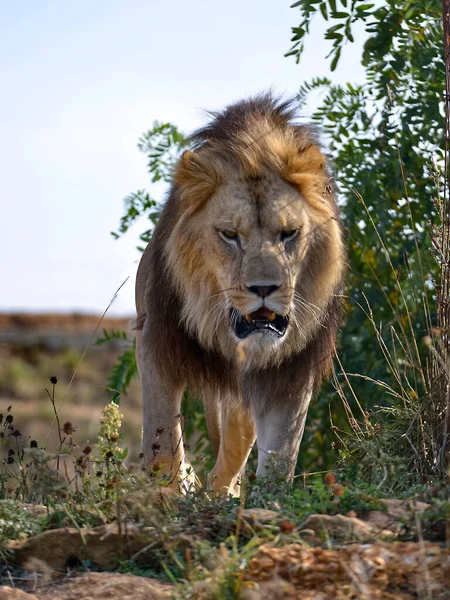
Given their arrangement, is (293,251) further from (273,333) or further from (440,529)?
(440,529)

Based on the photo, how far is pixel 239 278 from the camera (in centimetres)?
439

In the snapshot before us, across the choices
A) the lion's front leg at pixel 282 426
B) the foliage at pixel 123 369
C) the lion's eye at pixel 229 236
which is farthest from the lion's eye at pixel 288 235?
the foliage at pixel 123 369

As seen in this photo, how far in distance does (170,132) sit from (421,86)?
1.80 metres

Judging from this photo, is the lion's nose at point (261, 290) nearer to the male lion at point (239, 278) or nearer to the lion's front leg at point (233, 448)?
the male lion at point (239, 278)

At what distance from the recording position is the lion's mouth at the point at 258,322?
14.5ft

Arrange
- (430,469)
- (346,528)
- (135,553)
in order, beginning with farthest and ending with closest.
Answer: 1. (430,469)
2. (135,553)
3. (346,528)

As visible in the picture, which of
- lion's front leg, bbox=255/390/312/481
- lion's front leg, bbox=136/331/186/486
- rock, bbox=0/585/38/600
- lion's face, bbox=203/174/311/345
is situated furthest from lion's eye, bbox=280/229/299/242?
rock, bbox=0/585/38/600

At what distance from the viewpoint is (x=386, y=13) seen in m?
5.79

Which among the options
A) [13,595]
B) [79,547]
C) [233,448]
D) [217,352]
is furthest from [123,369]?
[13,595]

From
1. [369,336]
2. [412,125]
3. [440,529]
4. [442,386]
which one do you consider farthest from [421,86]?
[440,529]

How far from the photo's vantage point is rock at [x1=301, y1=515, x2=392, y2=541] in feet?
9.39

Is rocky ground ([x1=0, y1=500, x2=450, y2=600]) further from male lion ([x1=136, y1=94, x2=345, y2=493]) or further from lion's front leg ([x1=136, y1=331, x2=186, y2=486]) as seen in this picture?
lion's front leg ([x1=136, y1=331, x2=186, y2=486])

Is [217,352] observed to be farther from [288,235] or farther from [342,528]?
[342,528]

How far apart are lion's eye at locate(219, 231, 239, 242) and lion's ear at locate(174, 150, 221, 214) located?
0.85 ft
